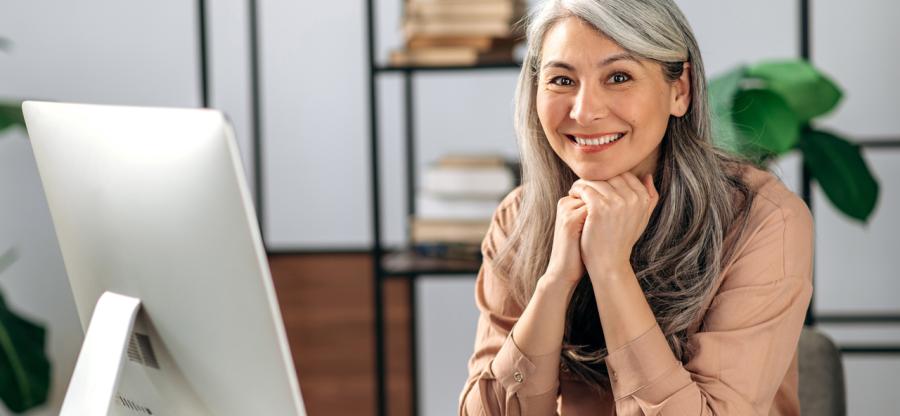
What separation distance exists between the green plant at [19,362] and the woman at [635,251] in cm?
151

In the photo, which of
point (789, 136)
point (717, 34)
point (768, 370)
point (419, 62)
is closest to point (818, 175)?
point (789, 136)

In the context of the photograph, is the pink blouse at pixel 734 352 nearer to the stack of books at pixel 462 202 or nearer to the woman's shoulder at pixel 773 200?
the woman's shoulder at pixel 773 200

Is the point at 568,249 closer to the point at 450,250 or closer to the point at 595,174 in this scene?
the point at 595,174

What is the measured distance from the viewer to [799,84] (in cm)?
232

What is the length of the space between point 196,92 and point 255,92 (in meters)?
0.21

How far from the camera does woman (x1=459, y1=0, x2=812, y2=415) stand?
139 cm

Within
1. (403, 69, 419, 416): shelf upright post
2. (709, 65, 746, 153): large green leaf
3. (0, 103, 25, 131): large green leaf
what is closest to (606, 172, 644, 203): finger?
(709, 65, 746, 153): large green leaf

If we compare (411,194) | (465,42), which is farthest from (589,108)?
(411,194)

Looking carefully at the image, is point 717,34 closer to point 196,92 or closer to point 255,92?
point 255,92

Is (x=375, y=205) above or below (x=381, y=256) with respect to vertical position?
above

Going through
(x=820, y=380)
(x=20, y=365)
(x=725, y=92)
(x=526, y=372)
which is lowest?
(x=20, y=365)

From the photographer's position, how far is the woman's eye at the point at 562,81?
1460mm

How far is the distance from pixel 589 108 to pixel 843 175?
1.22 metres

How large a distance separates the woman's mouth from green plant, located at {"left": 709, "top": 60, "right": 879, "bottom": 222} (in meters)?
0.75
